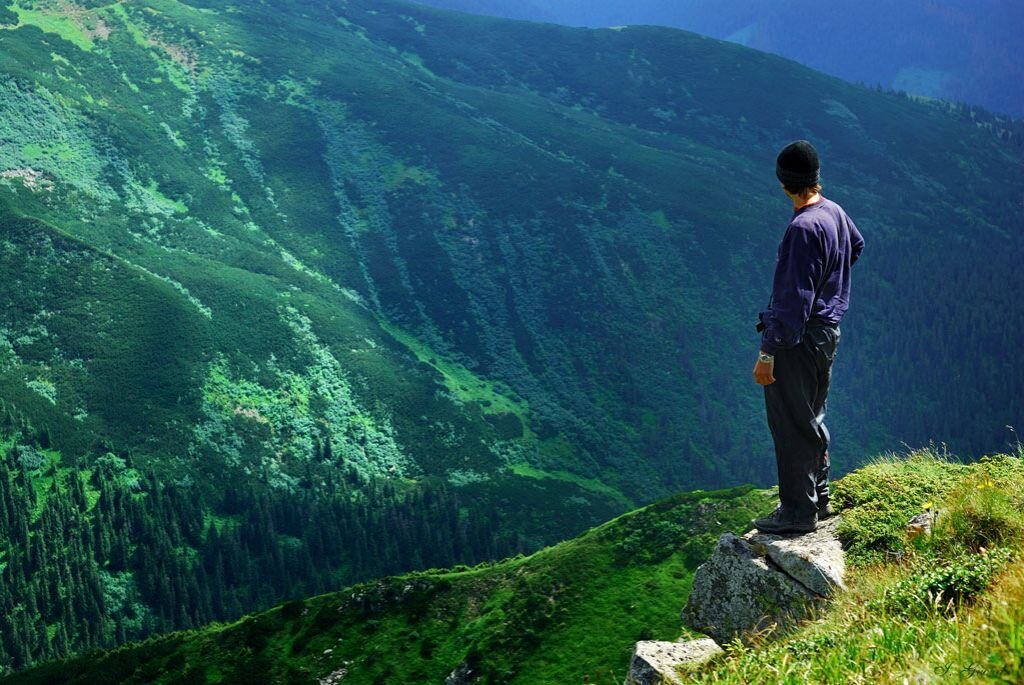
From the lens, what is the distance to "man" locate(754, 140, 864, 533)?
1450 cm

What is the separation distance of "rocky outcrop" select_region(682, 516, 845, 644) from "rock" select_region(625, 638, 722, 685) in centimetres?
70

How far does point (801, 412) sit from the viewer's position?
49.4 ft

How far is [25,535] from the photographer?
16512 centimetres

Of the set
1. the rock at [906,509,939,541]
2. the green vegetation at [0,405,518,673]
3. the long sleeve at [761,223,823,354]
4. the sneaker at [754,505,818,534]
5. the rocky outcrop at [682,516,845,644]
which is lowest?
the green vegetation at [0,405,518,673]

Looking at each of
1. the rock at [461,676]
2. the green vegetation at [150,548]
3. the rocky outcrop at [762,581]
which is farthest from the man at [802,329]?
the green vegetation at [150,548]

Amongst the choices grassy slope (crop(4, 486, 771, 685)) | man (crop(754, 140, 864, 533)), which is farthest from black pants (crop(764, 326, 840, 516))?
grassy slope (crop(4, 486, 771, 685))

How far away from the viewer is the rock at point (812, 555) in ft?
45.2

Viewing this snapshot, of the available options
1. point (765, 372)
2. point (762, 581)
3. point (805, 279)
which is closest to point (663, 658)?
point (762, 581)

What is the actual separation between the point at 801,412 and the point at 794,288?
2.09m

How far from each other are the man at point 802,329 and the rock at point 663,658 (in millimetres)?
2581

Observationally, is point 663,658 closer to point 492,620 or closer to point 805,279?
point 805,279

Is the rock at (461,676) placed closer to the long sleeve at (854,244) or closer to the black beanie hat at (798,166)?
the long sleeve at (854,244)

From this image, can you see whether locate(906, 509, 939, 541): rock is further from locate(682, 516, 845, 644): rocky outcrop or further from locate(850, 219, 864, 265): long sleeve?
locate(850, 219, 864, 265): long sleeve

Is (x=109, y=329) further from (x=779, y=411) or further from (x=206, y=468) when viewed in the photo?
(x=779, y=411)
